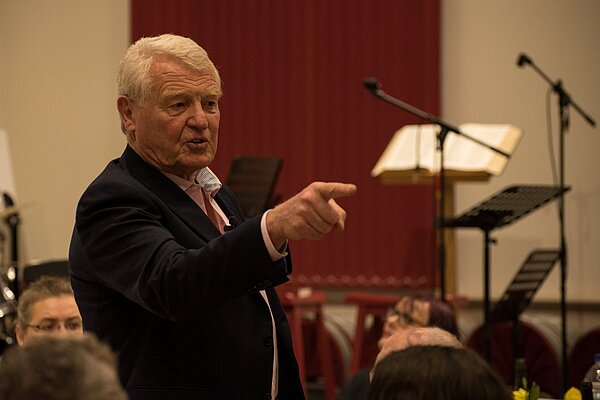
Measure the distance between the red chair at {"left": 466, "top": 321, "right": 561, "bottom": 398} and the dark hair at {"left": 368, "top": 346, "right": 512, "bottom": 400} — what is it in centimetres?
513

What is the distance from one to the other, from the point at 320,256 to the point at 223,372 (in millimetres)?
5479

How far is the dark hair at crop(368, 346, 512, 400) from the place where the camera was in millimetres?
1453

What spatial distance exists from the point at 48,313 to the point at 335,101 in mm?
4328

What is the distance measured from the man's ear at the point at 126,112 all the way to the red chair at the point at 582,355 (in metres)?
5.21

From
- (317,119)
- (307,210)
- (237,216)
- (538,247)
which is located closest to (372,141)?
(317,119)

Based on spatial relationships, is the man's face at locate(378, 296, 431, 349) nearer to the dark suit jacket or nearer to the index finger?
the dark suit jacket

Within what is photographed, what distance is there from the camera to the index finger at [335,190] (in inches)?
66.1

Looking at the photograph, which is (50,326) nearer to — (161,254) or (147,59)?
(147,59)

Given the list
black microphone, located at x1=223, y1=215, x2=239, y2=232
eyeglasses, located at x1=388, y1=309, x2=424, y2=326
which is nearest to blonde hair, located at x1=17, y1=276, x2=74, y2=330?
black microphone, located at x1=223, y1=215, x2=239, y2=232

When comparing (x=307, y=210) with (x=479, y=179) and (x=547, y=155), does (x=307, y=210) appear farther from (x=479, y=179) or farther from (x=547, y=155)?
(x=547, y=155)

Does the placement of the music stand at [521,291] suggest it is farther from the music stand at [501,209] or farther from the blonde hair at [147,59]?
the blonde hair at [147,59]

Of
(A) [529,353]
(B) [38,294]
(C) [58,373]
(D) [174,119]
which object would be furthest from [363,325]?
(C) [58,373]

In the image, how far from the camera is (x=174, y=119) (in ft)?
6.82

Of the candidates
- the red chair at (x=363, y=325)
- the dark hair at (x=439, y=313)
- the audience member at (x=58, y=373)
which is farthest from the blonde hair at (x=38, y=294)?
the red chair at (x=363, y=325)
